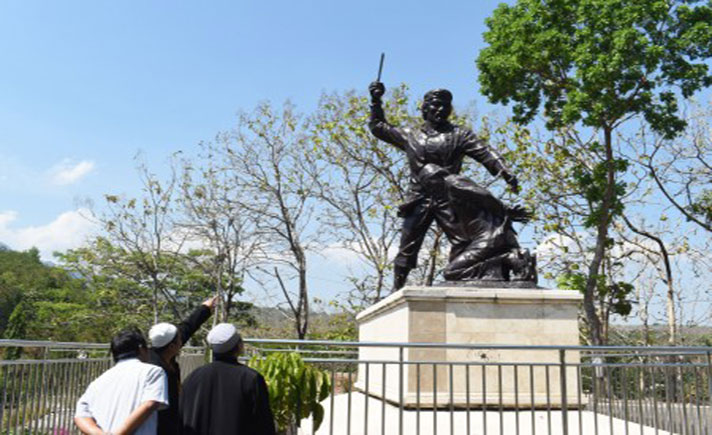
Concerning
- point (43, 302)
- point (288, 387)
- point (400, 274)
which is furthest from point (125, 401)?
point (43, 302)

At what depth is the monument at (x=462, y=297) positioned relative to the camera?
7.09 m

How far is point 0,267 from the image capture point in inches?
1884

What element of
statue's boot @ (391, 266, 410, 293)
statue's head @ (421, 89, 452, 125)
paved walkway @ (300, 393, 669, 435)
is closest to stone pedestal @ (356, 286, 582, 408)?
paved walkway @ (300, 393, 669, 435)

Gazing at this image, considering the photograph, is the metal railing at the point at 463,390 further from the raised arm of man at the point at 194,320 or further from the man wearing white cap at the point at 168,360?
the man wearing white cap at the point at 168,360

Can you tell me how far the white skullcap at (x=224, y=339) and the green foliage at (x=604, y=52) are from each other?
12.5m

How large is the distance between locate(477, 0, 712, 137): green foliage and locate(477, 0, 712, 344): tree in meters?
0.02

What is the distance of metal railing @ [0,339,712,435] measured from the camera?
15.3ft

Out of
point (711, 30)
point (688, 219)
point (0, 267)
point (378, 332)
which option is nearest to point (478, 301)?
point (378, 332)

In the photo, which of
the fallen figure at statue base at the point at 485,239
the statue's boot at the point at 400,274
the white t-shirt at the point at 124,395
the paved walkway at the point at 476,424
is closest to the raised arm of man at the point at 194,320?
the white t-shirt at the point at 124,395

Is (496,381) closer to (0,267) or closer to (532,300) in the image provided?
(532,300)

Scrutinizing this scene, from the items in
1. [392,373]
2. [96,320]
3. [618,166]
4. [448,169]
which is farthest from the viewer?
[96,320]

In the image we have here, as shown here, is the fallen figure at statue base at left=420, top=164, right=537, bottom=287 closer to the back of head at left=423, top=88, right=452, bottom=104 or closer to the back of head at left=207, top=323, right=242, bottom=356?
the back of head at left=423, top=88, right=452, bottom=104

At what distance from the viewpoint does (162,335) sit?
3658 millimetres

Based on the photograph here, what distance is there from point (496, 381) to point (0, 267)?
5069cm
